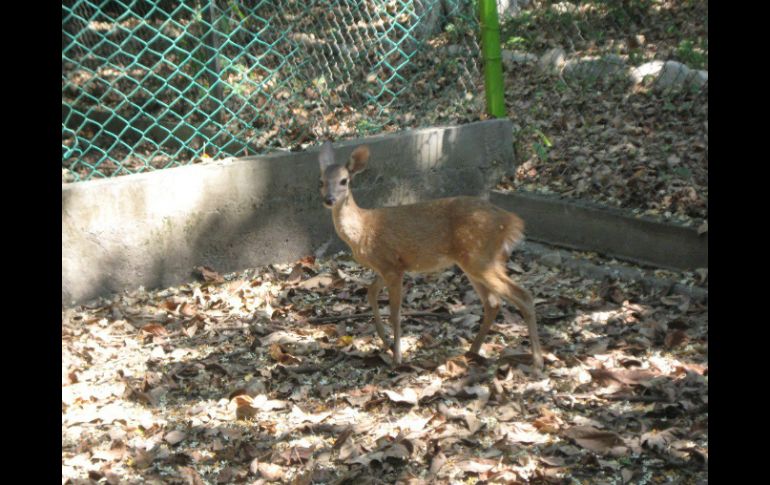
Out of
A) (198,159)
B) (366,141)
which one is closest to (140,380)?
(198,159)

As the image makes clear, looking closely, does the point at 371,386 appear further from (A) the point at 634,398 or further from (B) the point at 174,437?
(A) the point at 634,398

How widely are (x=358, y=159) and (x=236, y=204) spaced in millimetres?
1214

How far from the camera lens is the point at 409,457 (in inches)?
156

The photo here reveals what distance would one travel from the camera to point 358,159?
5406 mm

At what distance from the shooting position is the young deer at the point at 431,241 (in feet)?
16.2

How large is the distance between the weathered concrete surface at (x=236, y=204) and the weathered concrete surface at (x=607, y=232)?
0.46 metres

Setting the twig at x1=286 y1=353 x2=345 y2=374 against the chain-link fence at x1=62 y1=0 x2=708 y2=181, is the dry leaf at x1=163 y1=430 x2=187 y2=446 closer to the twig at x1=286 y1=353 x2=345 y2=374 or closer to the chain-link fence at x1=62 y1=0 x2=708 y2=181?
the twig at x1=286 y1=353 x2=345 y2=374

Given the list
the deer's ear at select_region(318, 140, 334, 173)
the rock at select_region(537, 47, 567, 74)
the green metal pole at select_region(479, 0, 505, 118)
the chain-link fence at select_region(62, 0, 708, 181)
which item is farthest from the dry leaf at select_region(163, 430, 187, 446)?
the rock at select_region(537, 47, 567, 74)

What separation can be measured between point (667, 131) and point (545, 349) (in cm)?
254

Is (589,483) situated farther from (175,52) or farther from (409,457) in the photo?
(175,52)

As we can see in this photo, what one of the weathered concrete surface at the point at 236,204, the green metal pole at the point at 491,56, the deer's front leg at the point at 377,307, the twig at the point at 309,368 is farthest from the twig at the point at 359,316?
the green metal pole at the point at 491,56

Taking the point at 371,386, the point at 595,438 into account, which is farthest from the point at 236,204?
the point at 595,438

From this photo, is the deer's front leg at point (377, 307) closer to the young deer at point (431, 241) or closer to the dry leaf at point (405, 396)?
the young deer at point (431, 241)

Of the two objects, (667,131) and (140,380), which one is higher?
(667,131)
